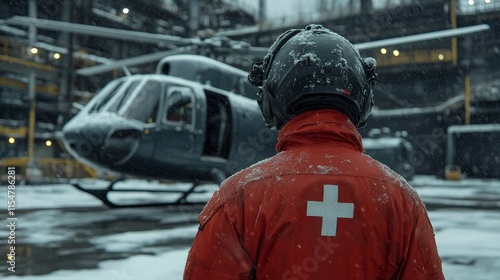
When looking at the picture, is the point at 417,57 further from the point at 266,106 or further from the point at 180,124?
the point at 266,106

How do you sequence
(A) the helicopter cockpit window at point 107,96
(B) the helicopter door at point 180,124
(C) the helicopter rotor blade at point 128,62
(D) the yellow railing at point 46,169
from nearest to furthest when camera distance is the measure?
(A) the helicopter cockpit window at point 107,96 → (B) the helicopter door at point 180,124 → (C) the helicopter rotor blade at point 128,62 → (D) the yellow railing at point 46,169

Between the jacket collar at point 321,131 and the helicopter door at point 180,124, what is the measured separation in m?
6.65

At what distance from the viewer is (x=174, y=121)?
26.6 ft

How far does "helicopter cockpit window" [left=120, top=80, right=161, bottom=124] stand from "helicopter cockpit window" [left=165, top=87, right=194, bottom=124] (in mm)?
226

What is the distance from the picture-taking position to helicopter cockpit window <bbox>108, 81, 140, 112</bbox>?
25.2ft

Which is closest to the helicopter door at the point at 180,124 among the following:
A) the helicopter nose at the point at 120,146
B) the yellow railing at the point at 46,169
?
the helicopter nose at the point at 120,146

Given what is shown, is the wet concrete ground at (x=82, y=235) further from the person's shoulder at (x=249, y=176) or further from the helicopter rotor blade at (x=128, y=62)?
the person's shoulder at (x=249, y=176)

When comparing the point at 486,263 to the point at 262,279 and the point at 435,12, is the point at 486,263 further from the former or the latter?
the point at 435,12

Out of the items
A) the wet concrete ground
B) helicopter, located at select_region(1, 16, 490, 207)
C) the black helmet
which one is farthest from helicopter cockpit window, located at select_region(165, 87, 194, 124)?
the black helmet

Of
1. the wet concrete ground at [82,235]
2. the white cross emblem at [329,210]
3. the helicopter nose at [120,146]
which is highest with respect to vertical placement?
the white cross emblem at [329,210]

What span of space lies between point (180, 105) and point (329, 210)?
23.7 feet

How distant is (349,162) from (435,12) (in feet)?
106

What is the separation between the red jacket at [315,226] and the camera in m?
1.19

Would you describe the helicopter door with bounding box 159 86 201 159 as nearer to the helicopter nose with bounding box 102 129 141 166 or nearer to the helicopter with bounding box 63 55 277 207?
the helicopter with bounding box 63 55 277 207
